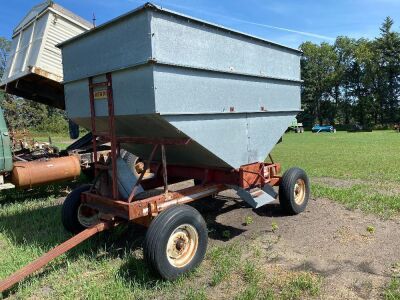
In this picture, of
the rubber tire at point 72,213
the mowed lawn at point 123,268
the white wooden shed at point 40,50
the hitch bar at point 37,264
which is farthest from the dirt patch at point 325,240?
the white wooden shed at point 40,50

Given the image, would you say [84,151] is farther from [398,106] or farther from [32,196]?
[398,106]

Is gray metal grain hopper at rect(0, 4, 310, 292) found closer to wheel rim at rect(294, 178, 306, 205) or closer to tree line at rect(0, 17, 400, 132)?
wheel rim at rect(294, 178, 306, 205)

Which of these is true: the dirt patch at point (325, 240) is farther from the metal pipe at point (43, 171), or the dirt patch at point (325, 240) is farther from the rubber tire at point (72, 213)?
the metal pipe at point (43, 171)

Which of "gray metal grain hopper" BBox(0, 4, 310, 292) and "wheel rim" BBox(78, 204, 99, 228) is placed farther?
"wheel rim" BBox(78, 204, 99, 228)

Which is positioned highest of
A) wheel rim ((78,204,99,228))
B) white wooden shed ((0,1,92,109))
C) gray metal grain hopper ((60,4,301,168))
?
white wooden shed ((0,1,92,109))

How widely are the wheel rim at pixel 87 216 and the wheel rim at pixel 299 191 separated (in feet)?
10.8

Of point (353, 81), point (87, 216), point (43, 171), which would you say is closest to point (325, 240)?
point (87, 216)

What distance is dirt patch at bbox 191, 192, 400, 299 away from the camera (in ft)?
13.8

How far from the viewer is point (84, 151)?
10.2 m

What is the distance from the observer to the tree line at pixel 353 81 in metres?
55.2

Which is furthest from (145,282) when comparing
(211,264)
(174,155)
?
(174,155)

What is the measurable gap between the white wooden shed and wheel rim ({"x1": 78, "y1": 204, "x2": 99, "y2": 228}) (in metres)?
4.21

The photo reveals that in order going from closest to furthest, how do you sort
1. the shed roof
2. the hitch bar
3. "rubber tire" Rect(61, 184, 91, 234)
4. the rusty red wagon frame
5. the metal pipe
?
the hitch bar
the rusty red wagon frame
"rubber tire" Rect(61, 184, 91, 234)
the metal pipe
the shed roof

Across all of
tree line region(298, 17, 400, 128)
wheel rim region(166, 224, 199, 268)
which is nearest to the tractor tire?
wheel rim region(166, 224, 199, 268)
